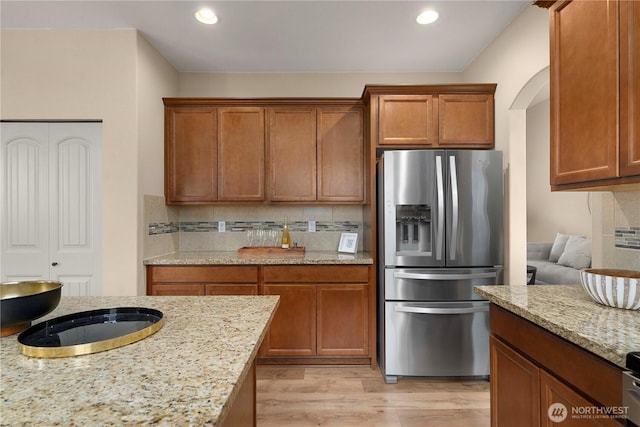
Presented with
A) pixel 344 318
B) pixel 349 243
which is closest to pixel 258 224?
pixel 349 243

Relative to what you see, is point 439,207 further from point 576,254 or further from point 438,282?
point 576,254

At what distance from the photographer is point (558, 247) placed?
547 cm

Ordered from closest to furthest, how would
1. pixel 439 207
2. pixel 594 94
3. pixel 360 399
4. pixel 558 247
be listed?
pixel 594 94 → pixel 360 399 → pixel 439 207 → pixel 558 247

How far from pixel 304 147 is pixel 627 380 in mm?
2845

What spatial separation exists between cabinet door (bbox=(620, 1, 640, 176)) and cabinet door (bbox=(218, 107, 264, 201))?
265 centimetres

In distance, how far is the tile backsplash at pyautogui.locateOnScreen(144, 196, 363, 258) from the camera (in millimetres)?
3715

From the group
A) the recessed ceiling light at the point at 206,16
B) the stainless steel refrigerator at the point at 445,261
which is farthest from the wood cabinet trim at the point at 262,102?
the stainless steel refrigerator at the point at 445,261

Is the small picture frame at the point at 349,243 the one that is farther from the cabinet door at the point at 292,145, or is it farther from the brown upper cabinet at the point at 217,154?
the brown upper cabinet at the point at 217,154

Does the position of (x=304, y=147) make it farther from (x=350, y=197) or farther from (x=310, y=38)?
(x=310, y=38)

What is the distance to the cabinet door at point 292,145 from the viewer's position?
3.39 meters

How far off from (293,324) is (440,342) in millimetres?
1210

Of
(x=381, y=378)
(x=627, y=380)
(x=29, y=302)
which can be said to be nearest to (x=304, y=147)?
(x=381, y=378)

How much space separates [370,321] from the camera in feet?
9.89

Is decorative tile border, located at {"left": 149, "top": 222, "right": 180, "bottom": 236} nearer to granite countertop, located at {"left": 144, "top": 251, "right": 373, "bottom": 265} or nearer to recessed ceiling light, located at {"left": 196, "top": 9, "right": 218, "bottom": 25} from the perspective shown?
granite countertop, located at {"left": 144, "top": 251, "right": 373, "bottom": 265}
